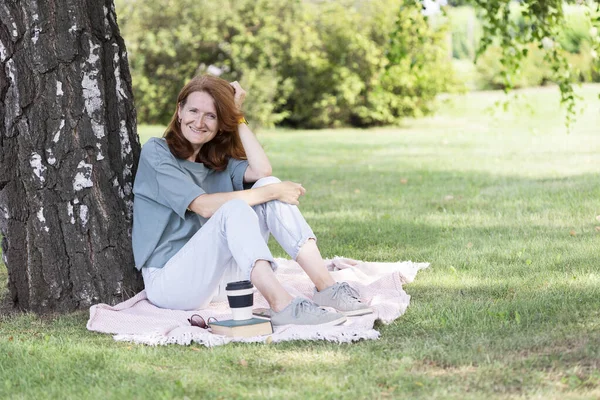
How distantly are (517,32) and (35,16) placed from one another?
445 cm

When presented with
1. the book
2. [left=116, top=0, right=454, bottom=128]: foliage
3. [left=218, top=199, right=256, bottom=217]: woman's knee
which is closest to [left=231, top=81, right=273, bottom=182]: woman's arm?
[left=218, top=199, right=256, bottom=217]: woman's knee

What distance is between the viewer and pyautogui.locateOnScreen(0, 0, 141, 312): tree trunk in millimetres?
4129

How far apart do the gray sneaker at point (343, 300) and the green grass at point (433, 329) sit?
19cm

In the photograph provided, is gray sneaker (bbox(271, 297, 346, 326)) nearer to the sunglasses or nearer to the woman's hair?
the sunglasses

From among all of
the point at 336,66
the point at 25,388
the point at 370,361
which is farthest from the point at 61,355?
the point at 336,66

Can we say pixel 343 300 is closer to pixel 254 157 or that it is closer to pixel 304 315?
pixel 304 315

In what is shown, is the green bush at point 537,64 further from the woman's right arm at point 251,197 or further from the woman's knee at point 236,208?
the woman's knee at point 236,208

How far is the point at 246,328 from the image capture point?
12.1 ft

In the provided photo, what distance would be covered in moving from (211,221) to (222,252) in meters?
0.15

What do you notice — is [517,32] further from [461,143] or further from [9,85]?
[461,143]

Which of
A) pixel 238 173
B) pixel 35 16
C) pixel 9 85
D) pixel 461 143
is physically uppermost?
pixel 35 16

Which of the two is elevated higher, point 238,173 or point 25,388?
point 238,173

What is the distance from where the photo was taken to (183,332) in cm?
371

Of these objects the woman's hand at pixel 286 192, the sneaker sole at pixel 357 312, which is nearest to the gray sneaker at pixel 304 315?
the sneaker sole at pixel 357 312
